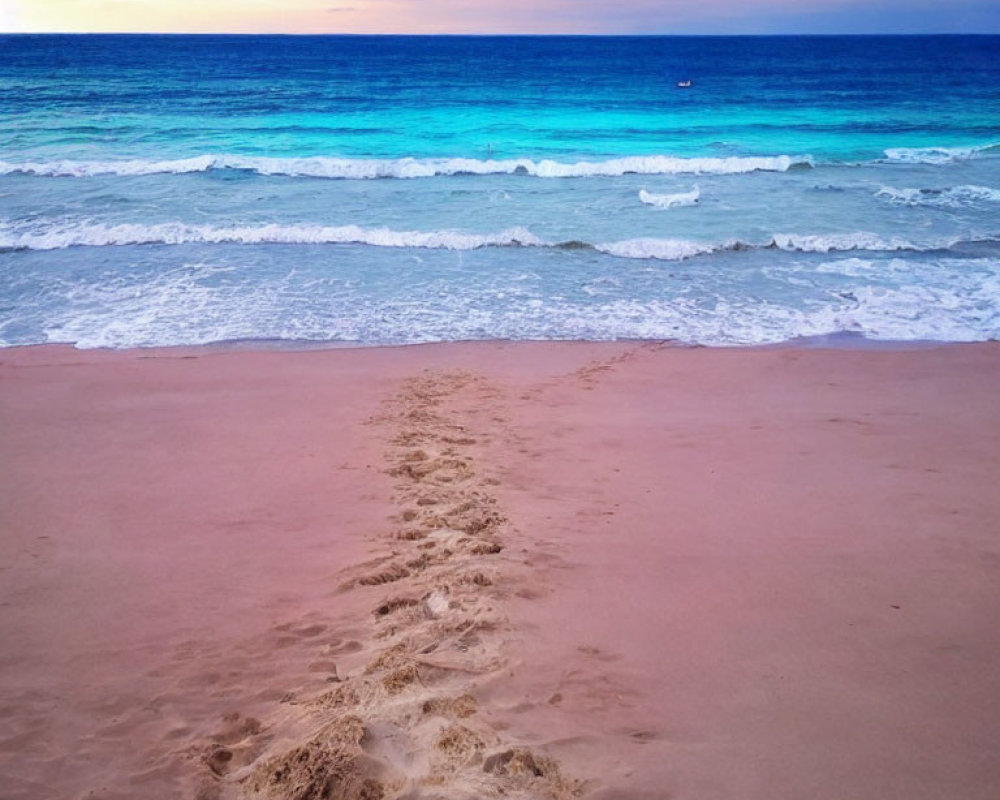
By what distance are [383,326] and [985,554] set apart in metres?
6.93

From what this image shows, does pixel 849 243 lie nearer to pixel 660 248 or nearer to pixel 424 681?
pixel 660 248

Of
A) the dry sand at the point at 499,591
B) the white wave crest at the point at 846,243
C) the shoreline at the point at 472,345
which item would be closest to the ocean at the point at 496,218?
the white wave crest at the point at 846,243

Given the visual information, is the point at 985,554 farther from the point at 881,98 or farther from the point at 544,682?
the point at 881,98

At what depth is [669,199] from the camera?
16.4m

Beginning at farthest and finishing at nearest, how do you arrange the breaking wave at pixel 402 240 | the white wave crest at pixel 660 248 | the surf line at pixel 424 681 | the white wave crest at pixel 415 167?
the white wave crest at pixel 415 167 < the breaking wave at pixel 402 240 < the white wave crest at pixel 660 248 < the surf line at pixel 424 681

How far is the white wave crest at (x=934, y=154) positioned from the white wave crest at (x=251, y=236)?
593 inches

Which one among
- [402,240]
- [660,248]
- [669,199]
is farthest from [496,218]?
[669,199]

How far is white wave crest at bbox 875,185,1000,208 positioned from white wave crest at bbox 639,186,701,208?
4.36 m

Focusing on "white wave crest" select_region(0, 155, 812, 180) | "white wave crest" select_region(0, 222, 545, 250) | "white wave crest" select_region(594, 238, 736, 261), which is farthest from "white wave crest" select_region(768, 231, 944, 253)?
"white wave crest" select_region(0, 155, 812, 180)

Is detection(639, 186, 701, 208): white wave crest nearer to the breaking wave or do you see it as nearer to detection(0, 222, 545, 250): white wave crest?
the breaking wave

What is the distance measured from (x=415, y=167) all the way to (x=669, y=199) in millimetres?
7620

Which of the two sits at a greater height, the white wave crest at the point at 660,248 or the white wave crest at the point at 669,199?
the white wave crest at the point at 669,199

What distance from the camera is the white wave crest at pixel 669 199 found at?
16156 millimetres

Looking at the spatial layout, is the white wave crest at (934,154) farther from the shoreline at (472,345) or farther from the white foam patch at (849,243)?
the shoreline at (472,345)
